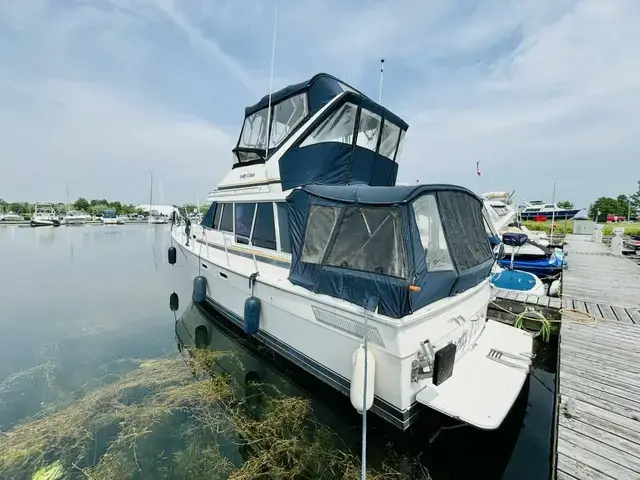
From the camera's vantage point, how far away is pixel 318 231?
407 cm

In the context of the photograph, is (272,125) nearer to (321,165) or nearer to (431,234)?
(321,165)

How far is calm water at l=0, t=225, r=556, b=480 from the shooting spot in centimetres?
338

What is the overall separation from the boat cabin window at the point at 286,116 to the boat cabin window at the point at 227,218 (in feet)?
5.95

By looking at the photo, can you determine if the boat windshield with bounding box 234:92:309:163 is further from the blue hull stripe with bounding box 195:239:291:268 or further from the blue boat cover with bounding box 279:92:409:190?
the blue hull stripe with bounding box 195:239:291:268

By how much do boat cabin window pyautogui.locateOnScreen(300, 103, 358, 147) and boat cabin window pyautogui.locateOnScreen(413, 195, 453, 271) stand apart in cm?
277

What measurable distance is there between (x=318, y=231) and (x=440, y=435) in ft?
9.13

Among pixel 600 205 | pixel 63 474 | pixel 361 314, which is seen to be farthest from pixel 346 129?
pixel 600 205

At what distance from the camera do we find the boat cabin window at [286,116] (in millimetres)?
6113

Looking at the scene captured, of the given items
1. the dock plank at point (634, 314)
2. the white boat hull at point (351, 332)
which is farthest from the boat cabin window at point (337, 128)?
the dock plank at point (634, 314)

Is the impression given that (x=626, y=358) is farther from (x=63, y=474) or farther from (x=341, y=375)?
(x=63, y=474)

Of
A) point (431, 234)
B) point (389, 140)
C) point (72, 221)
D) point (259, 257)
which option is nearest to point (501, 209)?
point (389, 140)

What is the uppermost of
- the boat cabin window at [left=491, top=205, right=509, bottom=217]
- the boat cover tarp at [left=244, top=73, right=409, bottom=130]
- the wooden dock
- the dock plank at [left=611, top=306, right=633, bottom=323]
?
the boat cover tarp at [left=244, top=73, right=409, bottom=130]

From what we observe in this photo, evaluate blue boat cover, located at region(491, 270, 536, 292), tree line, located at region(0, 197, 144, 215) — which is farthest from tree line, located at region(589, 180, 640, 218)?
tree line, located at region(0, 197, 144, 215)

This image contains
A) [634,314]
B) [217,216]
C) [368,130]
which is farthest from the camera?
[217,216]
